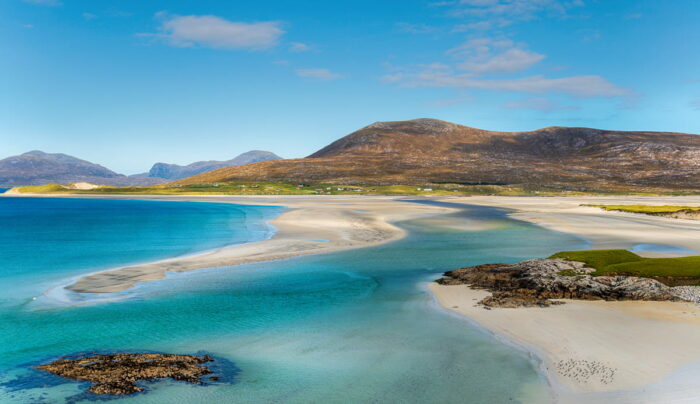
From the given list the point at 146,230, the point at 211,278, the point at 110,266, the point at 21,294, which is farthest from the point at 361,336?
the point at 146,230

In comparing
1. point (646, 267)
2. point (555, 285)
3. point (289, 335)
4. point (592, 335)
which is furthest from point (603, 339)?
point (289, 335)

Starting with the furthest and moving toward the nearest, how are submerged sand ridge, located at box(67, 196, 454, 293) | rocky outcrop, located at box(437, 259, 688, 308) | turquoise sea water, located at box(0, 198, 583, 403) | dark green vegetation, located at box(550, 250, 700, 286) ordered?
1. submerged sand ridge, located at box(67, 196, 454, 293)
2. dark green vegetation, located at box(550, 250, 700, 286)
3. rocky outcrop, located at box(437, 259, 688, 308)
4. turquoise sea water, located at box(0, 198, 583, 403)

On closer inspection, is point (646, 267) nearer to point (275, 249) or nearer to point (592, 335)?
point (592, 335)

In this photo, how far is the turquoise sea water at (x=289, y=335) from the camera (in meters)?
12.8

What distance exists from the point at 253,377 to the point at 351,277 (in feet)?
49.6

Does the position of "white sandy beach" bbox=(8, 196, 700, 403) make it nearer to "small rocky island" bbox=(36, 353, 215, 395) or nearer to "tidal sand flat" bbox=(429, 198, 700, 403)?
"tidal sand flat" bbox=(429, 198, 700, 403)

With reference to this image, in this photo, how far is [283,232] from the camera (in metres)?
51.0

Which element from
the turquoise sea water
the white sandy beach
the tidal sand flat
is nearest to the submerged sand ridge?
the white sandy beach

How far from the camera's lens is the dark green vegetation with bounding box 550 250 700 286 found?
901 inches

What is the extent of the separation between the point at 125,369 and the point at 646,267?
25.0 m

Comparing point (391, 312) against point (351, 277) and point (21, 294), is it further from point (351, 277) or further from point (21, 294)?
point (21, 294)

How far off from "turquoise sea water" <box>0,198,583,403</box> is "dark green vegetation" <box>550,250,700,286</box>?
9262mm

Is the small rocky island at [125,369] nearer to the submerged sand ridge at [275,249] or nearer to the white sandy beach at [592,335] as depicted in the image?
the white sandy beach at [592,335]

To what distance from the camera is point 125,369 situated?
45.7 feet
